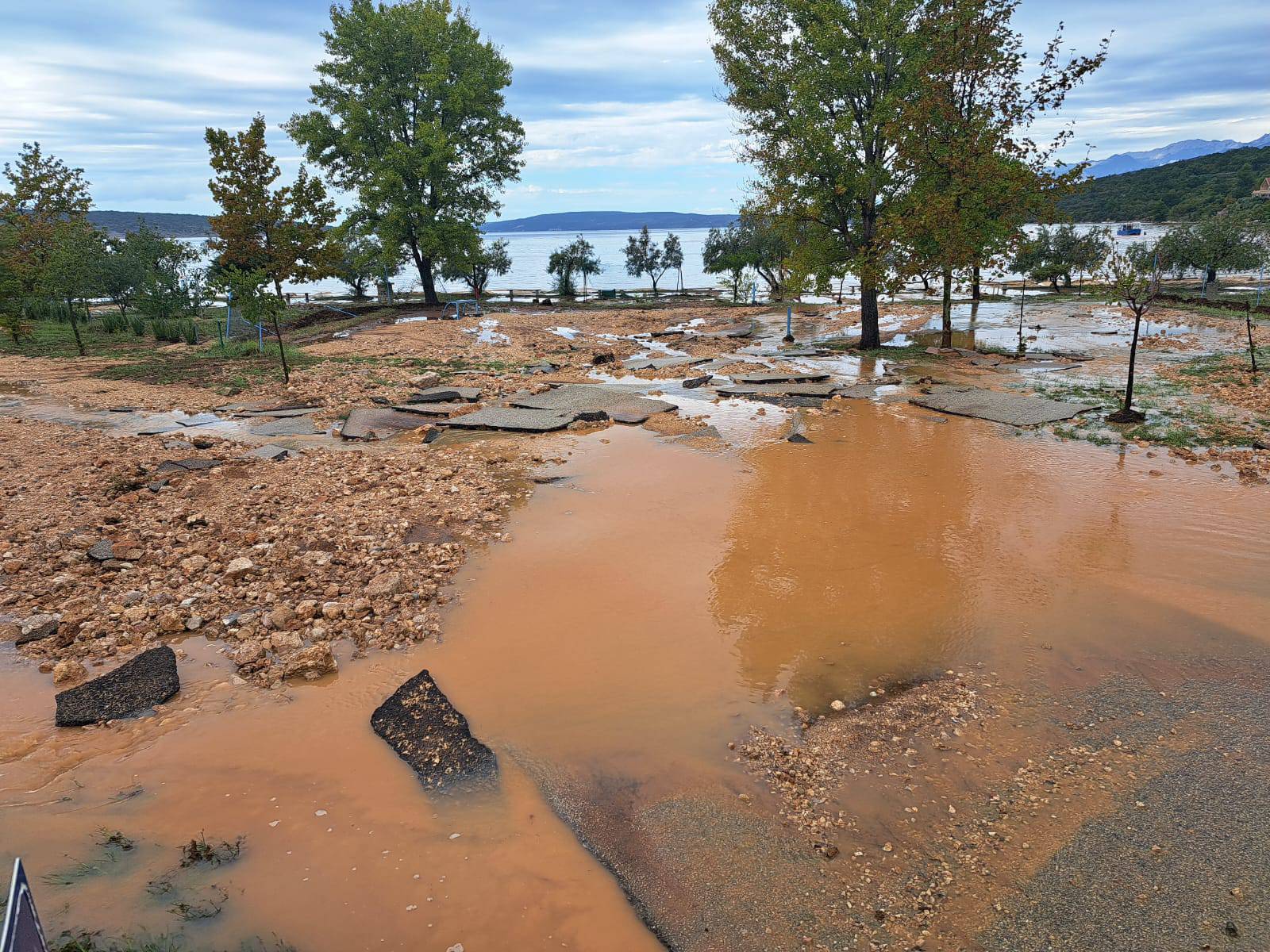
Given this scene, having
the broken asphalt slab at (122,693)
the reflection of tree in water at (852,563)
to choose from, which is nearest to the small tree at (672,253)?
the reflection of tree in water at (852,563)

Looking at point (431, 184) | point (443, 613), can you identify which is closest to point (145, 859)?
point (443, 613)

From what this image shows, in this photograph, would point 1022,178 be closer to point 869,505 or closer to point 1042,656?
point 869,505

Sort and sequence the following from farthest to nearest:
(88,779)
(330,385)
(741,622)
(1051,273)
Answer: (1051,273)
(330,385)
(741,622)
(88,779)

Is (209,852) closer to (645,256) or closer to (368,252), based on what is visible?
(368,252)

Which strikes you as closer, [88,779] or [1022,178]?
[88,779]

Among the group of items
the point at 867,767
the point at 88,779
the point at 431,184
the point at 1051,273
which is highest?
the point at 431,184

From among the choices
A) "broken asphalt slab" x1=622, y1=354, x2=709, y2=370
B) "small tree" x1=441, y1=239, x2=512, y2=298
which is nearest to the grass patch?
"broken asphalt slab" x1=622, y1=354, x2=709, y2=370

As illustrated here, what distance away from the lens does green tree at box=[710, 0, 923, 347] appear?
57.5 feet

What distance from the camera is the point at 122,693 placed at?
462 cm

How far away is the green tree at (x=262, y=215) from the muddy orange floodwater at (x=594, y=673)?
11152mm

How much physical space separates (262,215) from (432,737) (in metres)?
14.7

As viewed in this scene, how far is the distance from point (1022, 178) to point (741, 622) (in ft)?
51.7

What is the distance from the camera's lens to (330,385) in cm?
1443

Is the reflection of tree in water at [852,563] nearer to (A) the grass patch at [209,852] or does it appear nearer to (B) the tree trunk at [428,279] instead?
(A) the grass patch at [209,852]
